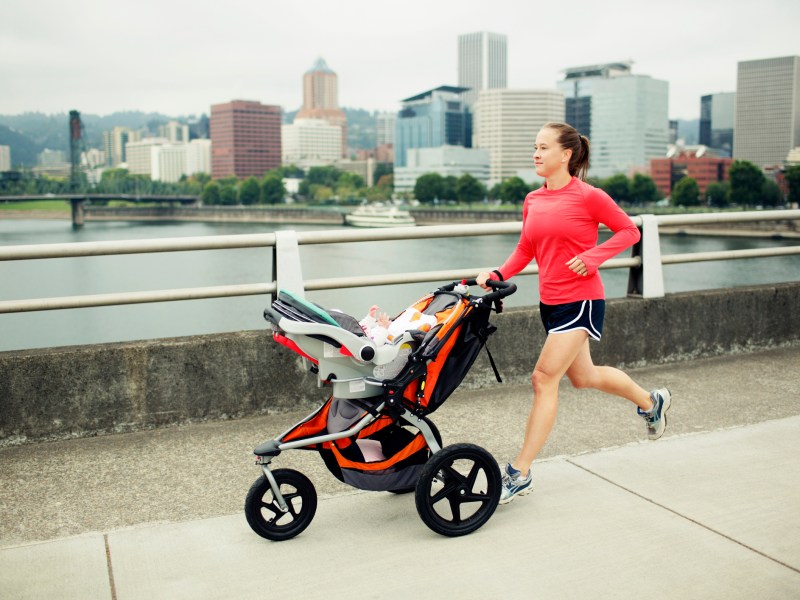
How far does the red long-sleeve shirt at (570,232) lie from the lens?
11.1ft

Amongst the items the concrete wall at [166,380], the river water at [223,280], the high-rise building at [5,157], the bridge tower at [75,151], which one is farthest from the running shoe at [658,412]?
A: the high-rise building at [5,157]

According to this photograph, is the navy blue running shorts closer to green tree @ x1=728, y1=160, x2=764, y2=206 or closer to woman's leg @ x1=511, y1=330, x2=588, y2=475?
woman's leg @ x1=511, y1=330, x2=588, y2=475

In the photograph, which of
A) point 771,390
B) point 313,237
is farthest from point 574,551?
point 771,390

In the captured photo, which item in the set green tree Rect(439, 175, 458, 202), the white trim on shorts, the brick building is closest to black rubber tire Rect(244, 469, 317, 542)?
the white trim on shorts

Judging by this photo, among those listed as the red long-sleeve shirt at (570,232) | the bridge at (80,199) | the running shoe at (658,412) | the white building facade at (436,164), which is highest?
the white building facade at (436,164)

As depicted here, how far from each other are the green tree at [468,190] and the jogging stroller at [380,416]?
426 ft

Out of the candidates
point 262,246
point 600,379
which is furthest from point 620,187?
point 600,379

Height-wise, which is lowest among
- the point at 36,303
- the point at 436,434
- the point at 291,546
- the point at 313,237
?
the point at 291,546

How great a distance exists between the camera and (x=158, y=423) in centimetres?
453

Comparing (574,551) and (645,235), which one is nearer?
(574,551)

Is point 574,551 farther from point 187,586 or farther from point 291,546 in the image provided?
point 187,586

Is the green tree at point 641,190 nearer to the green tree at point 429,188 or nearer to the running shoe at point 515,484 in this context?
the green tree at point 429,188

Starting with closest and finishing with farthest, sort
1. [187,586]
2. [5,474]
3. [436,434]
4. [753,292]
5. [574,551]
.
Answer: [187,586]
[574,551]
[436,434]
[5,474]
[753,292]

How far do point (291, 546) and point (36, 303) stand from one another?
2112 millimetres
